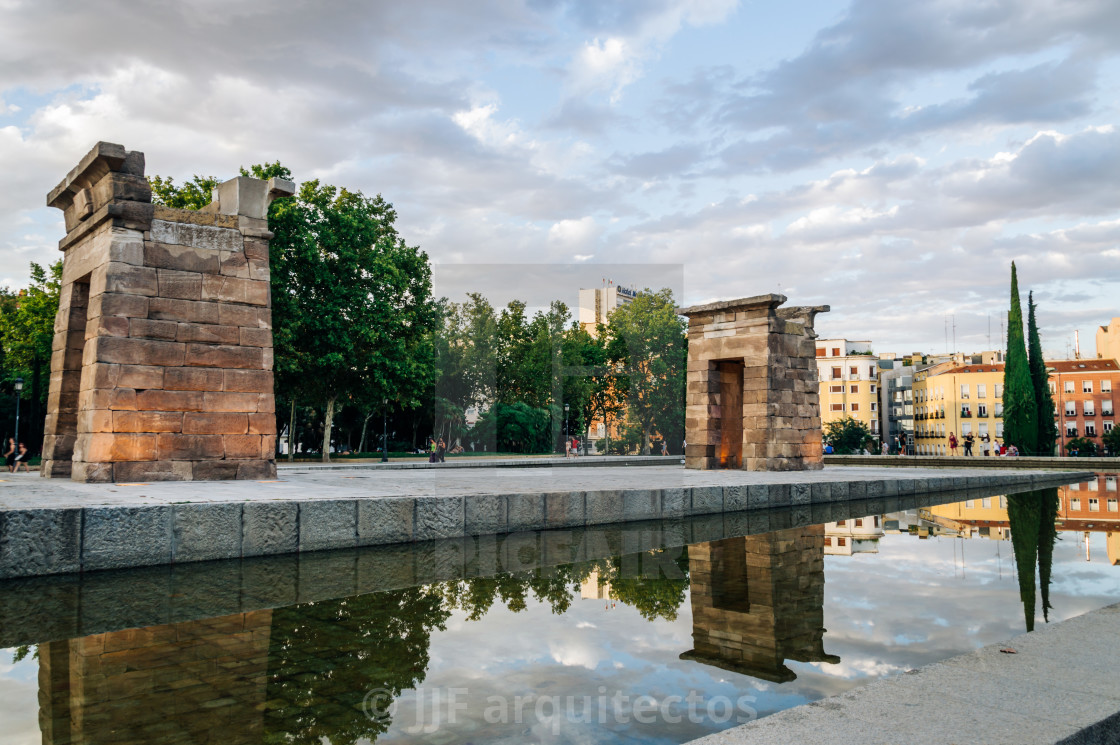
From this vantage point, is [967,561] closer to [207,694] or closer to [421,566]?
[421,566]

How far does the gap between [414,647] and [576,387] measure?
98.6 ft

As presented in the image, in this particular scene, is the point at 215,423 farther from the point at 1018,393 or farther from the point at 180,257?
the point at 1018,393

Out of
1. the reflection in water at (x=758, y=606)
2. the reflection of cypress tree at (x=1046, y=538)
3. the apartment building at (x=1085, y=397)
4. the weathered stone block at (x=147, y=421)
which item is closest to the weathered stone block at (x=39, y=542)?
the weathered stone block at (x=147, y=421)

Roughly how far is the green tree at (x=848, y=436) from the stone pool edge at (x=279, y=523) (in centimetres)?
7674

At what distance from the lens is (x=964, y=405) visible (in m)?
80.6

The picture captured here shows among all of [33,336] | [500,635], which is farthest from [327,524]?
[33,336]

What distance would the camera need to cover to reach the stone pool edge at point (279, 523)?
6.70 m

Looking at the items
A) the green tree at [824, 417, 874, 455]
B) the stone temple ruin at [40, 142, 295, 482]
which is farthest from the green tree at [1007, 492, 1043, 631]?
the green tree at [824, 417, 874, 455]

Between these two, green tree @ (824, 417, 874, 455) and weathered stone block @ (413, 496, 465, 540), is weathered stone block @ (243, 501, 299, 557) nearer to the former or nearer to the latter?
weathered stone block @ (413, 496, 465, 540)

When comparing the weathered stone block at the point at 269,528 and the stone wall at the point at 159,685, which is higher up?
the weathered stone block at the point at 269,528

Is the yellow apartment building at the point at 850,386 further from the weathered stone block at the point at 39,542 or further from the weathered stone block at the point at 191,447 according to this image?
the weathered stone block at the point at 39,542

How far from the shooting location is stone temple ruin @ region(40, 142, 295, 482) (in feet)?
35.7

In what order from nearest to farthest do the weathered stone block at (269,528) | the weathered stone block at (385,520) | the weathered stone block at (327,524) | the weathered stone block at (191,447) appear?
the weathered stone block at (269,528) → the weathered stone block at (327,524) → the weathered stone block at (385,520) → the weathered stone block at (191,447)

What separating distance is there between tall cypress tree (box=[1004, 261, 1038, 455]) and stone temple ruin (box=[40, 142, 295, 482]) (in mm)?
49416
